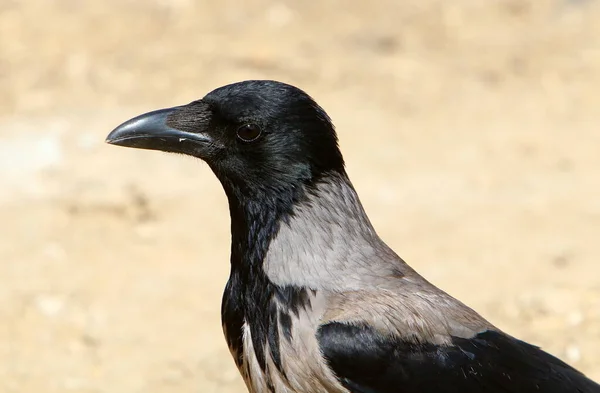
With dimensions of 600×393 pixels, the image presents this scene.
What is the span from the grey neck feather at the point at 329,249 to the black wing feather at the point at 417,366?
234 millimetres

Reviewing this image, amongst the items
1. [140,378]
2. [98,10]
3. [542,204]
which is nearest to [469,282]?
[542,204]

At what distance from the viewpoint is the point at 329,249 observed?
160 inches

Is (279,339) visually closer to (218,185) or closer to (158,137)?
(158,137)

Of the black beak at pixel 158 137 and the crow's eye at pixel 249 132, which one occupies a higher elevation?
the black beak at pixel 158 137

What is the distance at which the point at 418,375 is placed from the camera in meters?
3.84

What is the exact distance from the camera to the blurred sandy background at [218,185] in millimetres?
6652

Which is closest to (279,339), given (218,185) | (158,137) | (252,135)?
(252,135)

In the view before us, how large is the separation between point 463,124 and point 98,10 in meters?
3.73

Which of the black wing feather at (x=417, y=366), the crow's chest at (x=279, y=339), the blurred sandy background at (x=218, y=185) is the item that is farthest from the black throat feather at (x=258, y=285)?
the blurred sandy background at (x=218, y=185)

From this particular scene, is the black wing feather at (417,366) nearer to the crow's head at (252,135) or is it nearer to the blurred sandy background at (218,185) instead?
the crow's head at (252,135)

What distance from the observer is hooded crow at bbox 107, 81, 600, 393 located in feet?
12.6

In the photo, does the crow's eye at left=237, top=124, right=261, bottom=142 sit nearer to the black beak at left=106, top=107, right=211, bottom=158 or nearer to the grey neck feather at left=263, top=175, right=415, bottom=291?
the black beak at left=106, top=107, right=211, bottom=158

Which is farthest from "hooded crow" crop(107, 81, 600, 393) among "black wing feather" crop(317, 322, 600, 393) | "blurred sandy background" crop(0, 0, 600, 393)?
"blurred sandy background" crop(0, 0, 600, 393)

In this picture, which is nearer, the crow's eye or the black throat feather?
the black throat feather
